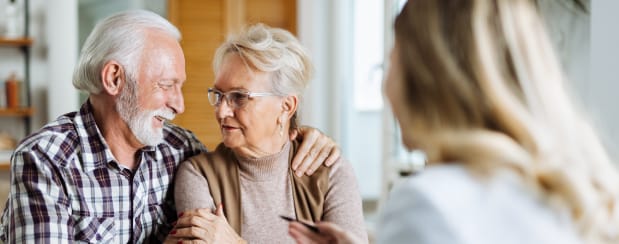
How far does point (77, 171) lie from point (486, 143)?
1242 mm

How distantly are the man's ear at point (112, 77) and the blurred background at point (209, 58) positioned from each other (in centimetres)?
333

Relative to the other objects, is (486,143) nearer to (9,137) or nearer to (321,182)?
(321,182)

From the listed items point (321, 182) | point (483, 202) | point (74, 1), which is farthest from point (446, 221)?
point (74, 1)

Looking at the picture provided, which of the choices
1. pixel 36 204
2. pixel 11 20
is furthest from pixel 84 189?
pixel 11 20

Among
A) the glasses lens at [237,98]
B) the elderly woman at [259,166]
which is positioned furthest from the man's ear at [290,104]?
the glasses lens at [237,98]

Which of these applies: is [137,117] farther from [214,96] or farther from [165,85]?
[214,96]

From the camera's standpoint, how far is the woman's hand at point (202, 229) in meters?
1.95

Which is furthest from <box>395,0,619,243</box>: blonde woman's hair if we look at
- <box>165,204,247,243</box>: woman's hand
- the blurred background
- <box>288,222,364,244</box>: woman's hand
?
the blurred background

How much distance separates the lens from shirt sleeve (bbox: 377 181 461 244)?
100 centimetres

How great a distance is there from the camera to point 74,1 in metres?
5.52

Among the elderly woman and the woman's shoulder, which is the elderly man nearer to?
the elderly woman

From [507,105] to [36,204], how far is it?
4.05ft

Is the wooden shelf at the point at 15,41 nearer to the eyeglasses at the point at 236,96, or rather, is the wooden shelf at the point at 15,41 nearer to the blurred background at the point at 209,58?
the blurred background at the point at 209,58

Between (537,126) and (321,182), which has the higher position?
(537,126)
